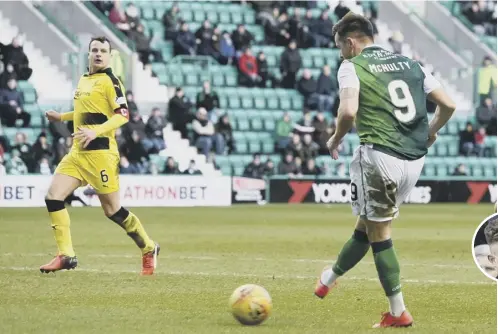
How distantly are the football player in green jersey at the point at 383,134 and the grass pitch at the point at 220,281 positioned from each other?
1.94 ft

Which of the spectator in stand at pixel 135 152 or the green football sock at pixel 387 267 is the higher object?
the green football sock at pixel 387 267

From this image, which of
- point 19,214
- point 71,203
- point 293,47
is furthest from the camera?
point 293,47

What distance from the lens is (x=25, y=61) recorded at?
2833 centimetres

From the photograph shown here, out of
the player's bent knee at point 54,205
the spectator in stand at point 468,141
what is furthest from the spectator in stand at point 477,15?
the player's bent knee at point 54,205

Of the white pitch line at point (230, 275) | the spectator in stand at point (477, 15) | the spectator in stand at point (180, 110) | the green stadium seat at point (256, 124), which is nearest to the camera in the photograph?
the white pitch line at point (230, 275)

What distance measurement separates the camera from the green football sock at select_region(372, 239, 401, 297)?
26.8 ft

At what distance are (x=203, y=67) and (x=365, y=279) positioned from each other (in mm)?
20283

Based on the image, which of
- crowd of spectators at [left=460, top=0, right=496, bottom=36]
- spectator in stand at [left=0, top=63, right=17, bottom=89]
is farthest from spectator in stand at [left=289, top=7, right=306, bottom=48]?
spectator in stand at [left=0, top=63, right=17, bottom=89]

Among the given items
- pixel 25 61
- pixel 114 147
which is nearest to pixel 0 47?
pixel 25 61

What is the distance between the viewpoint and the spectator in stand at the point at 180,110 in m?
29.8

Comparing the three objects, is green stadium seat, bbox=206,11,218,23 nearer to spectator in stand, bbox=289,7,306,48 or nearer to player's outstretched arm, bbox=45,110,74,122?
spectator in stand, bbox=289,7,306,48

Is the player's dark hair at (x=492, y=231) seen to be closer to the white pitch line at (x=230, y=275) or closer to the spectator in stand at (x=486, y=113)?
the white pitch line at (x=230, y=275)

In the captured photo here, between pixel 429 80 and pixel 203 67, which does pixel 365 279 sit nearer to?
pixel 429 80

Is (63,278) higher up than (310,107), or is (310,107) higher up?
(63,278)
